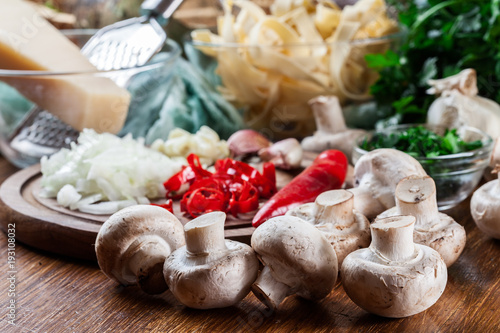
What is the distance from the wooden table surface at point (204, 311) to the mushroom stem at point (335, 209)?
14cm

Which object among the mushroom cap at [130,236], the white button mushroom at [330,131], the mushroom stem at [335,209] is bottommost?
the white button mushroom at [330,131]

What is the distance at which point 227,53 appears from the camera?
2.20m

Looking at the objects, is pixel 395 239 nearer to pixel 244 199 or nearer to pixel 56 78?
pixel 244 199

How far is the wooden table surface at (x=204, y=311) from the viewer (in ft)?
3.62

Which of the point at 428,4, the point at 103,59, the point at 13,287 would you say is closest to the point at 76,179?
the point at 13,287

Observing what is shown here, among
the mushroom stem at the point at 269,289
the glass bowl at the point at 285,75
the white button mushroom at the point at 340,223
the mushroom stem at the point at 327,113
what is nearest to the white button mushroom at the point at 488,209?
the white button mushroom at the point at 340,223

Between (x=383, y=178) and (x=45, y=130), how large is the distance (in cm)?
121

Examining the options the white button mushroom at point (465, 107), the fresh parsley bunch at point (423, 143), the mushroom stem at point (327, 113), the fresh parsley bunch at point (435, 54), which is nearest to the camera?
the fresh parsley bunch at point (423, 143)

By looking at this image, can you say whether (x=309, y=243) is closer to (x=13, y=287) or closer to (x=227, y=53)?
(x=13, y=287)

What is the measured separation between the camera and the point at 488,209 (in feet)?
4.51

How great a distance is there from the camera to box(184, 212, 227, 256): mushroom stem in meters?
1.11

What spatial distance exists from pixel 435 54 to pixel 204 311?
1.51 metres

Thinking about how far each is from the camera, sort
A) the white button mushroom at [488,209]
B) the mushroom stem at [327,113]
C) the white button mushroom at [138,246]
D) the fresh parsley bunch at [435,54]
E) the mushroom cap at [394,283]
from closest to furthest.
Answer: the mushroom cap at [394,283] → the white button mushroom at [138,246] → the white button mushroom at [488,209] → the mushroom stem at [327,113] → the fresh parsley bunch at [435,54]

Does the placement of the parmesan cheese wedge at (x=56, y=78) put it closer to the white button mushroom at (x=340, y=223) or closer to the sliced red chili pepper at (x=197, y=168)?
the sliced red chili pepper at (x=197, y=168)
